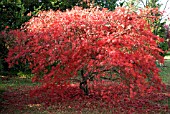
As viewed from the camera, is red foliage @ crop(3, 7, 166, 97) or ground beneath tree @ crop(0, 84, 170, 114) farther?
ground beneath tree @ crop(0, 84, 170, 114)

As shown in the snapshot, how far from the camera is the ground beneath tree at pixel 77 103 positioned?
7701 millimetres

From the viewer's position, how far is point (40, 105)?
321 inches

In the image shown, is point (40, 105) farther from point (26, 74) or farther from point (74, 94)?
point (26, 74)

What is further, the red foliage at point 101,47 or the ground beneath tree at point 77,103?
the ground beneath tree at point 77,103

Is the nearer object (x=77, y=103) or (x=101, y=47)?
(x=101, y=47)

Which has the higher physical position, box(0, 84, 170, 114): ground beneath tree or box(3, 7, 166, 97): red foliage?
box(3, 7, 166, 97): red foliage

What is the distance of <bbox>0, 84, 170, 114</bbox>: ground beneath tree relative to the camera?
770 cm

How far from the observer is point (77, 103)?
8.41m

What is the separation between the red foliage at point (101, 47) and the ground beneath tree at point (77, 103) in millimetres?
725

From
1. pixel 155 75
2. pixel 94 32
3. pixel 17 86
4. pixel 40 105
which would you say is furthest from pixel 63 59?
pixel 17 86

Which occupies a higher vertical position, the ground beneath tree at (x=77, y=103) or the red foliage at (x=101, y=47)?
the red foliage at (x=101, y=47)

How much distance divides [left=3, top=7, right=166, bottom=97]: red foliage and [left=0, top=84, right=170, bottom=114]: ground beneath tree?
2.38 feet

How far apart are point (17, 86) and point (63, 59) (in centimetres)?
495

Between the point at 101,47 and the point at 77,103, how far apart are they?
7.20 feet
